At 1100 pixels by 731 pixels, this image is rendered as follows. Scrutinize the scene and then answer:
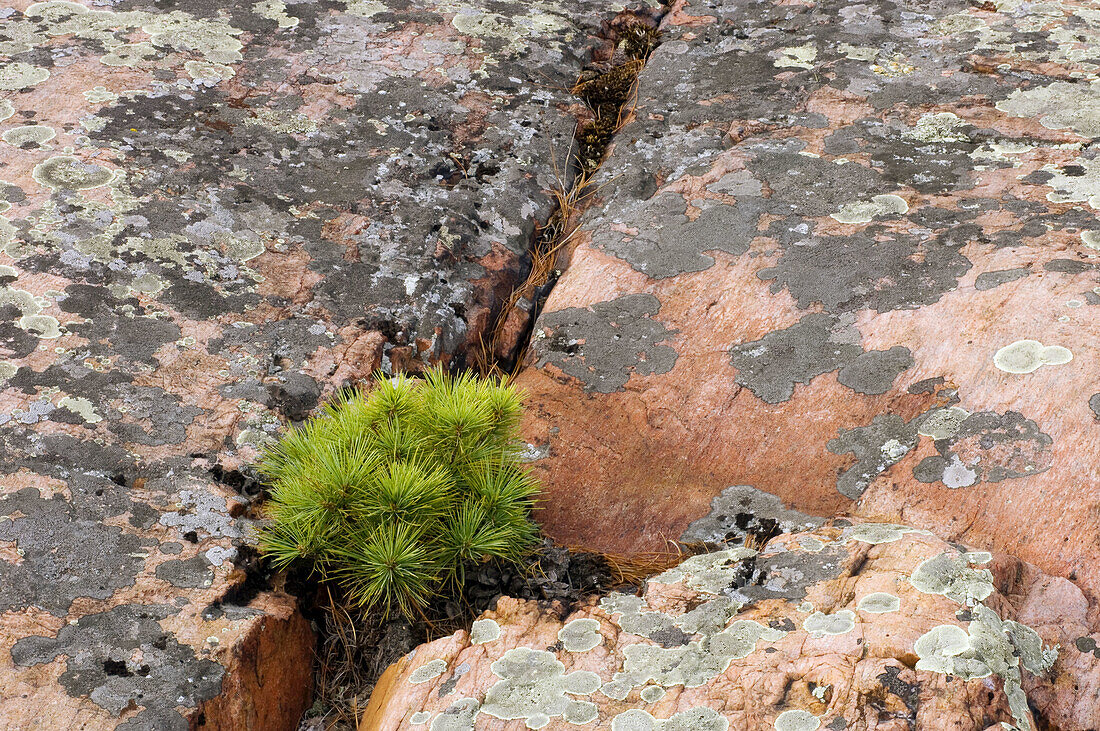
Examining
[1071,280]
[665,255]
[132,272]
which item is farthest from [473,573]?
[1071,280]

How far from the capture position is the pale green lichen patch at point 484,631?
2588 millimetres

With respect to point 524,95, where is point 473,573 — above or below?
below

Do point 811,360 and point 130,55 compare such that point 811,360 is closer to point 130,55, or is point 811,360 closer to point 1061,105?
point 1061,105

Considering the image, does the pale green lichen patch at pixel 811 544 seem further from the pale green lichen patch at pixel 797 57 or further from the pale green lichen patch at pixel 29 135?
the pale green lichen patch at pixel 29 135

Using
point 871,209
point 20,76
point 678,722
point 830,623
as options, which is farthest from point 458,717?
point 20,76

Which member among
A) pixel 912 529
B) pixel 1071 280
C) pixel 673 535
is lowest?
pixel 673 535

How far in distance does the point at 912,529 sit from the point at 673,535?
0.80 meters

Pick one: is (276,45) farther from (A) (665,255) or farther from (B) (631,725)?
(B) (631,725)

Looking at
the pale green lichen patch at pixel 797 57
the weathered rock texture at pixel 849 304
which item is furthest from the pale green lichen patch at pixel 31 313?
the pale green lichen patch at pixel 797 57

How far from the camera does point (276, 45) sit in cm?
504

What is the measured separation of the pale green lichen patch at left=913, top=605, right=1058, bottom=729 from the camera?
216cm

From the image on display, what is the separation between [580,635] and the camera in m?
2.54

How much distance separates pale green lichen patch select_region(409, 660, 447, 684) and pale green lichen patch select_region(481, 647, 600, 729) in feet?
0.52

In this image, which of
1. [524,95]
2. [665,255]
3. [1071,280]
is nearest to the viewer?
[1071,280]
